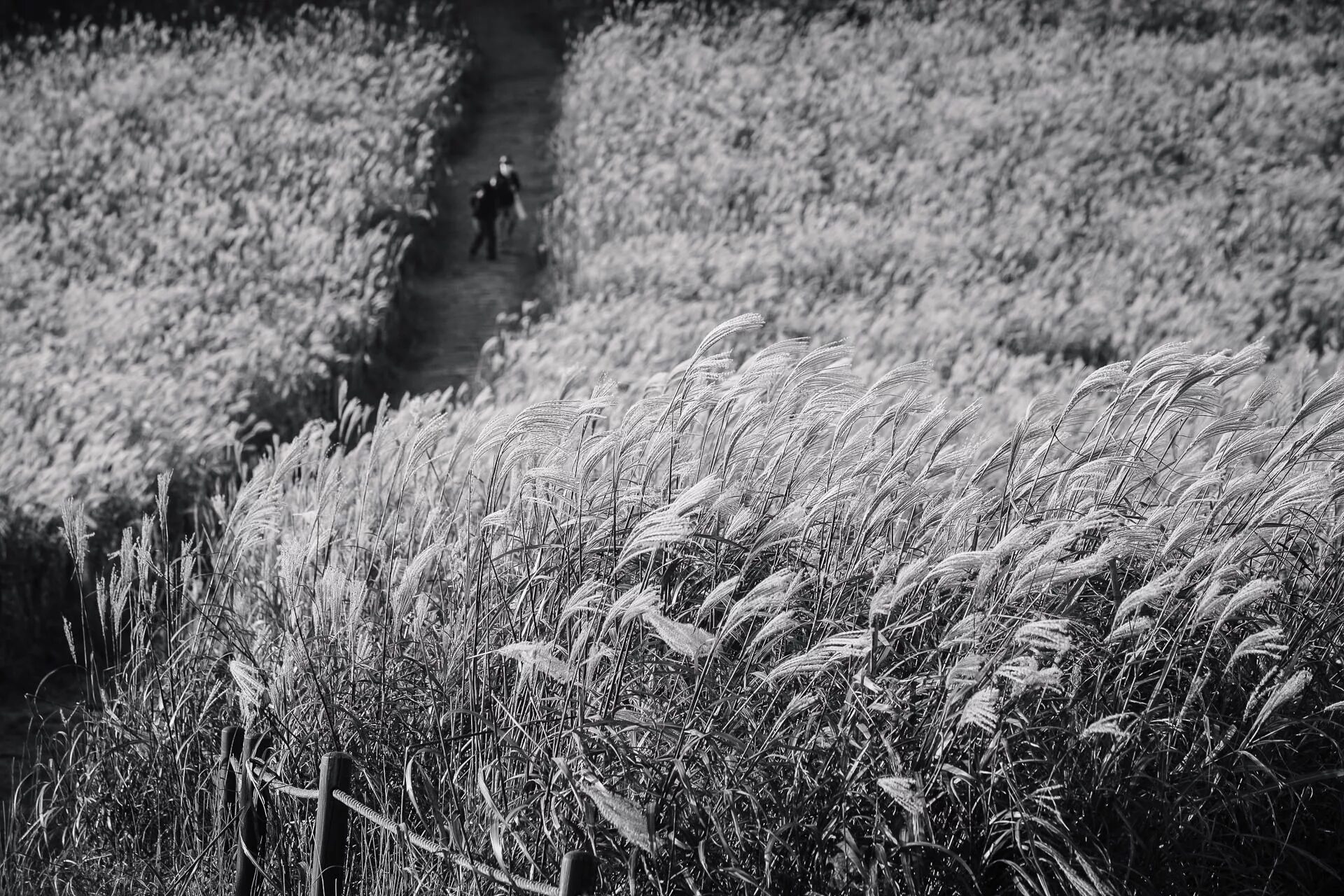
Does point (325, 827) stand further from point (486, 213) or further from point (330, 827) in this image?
point (486, 213)

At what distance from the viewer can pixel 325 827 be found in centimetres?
272

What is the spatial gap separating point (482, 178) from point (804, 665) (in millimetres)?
16570

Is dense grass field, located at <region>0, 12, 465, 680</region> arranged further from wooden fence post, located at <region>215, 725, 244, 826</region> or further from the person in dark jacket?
wooden fence post, located at <region>215, 725, 244, 826</region>

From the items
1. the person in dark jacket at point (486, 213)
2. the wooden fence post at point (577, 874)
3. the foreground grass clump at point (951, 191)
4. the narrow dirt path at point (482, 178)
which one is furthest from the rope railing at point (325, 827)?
the person in dark jacket at point (486, 213)

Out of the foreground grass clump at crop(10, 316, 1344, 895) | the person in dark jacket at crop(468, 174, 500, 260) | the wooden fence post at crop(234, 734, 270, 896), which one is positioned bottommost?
the wooden fence post at crop(234, 734, 270, 896)

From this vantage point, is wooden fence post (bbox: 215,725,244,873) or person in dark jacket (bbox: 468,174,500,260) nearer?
wooden fence post (bbox: 215,725,244,873)

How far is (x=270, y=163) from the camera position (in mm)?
14969

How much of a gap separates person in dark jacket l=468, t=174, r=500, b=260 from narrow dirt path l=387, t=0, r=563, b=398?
0.19 meters

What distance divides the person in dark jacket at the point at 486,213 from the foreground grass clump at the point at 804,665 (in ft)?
35.4

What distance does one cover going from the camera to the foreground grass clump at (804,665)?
2.42m

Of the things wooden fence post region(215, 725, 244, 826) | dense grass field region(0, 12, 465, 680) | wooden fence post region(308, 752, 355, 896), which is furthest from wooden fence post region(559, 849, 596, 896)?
dense grass field region(0, 12, 465, 680)

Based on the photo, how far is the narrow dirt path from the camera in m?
11.6

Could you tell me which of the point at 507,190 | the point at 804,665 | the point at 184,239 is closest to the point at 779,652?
the point at 804,665

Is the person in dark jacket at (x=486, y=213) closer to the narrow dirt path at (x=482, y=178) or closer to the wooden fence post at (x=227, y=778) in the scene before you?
the narrow dirt path at (x=482, y=178)
